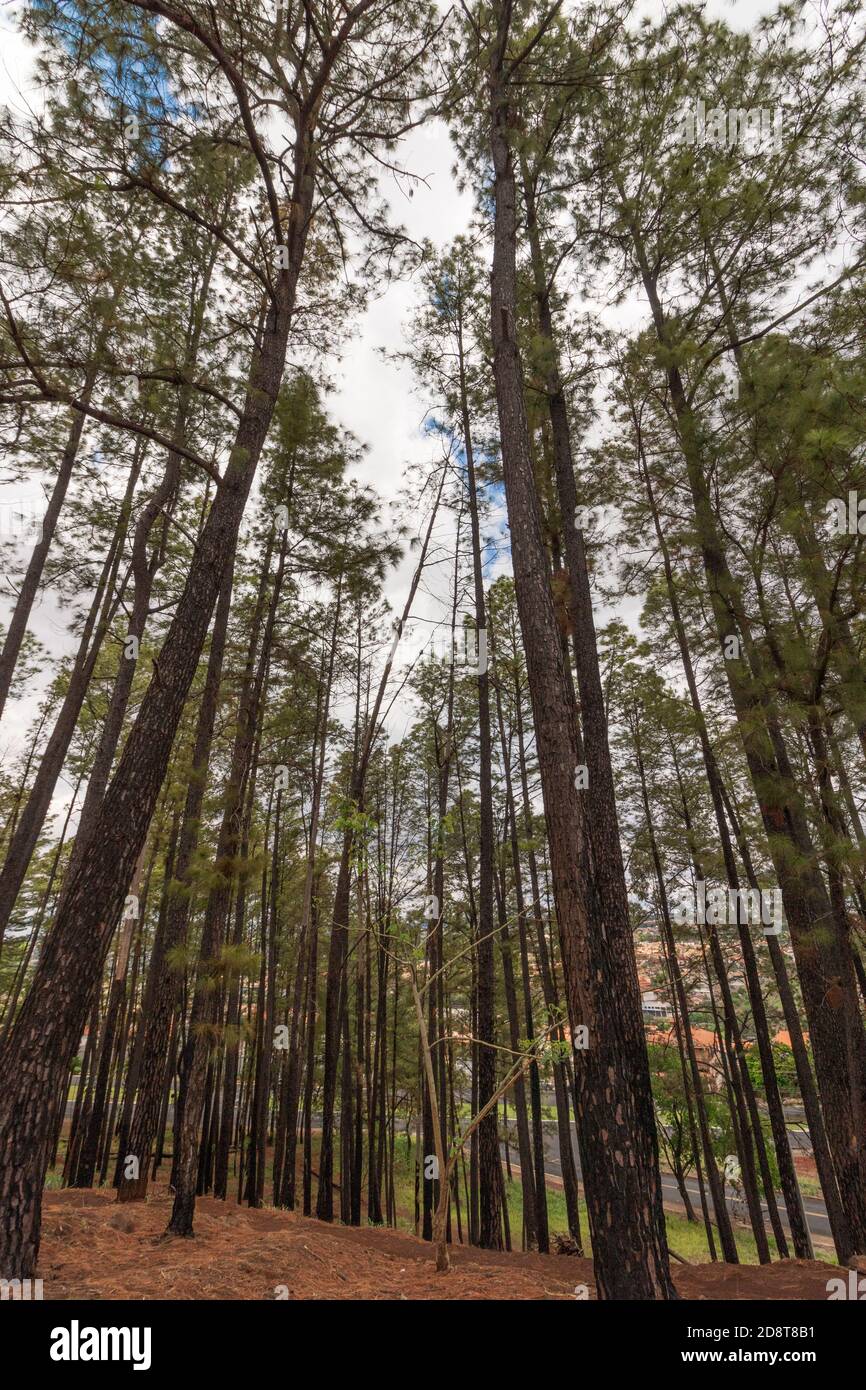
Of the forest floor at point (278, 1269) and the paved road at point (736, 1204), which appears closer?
the forest floor at point (278, 1269)

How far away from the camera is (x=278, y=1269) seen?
3.98 meters

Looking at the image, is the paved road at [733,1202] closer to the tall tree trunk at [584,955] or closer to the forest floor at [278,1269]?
the forest floor at [278,1269]

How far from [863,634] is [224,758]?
9925mm

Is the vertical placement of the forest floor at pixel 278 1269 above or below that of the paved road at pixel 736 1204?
above

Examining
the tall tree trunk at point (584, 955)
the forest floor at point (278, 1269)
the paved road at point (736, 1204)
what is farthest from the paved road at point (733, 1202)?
the tall tree trunk at point (584, 955)

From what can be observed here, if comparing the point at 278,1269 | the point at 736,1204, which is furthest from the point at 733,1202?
Answer: the point at 278,1269

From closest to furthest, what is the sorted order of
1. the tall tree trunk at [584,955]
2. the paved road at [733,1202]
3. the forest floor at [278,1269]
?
the tall tree trunk at [584,955] < the forest floor at [278,1269] < the paved road at [733,1202]

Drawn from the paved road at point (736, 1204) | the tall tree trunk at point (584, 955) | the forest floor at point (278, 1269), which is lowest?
the paved road at point (736, 1204)

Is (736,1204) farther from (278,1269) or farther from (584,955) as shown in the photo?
(584,955)

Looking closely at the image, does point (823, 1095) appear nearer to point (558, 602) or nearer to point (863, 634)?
point (863, 634)

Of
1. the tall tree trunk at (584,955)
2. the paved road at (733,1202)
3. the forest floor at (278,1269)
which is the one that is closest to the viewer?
the tall tree trunk at (584,955)

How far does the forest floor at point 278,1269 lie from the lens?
137 inches

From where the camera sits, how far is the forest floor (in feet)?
11.4

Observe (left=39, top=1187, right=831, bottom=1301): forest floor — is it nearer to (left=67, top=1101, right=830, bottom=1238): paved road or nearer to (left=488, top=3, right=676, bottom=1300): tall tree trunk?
(left=488, top=3, right=676, bottom=1300): tall tree trunk
